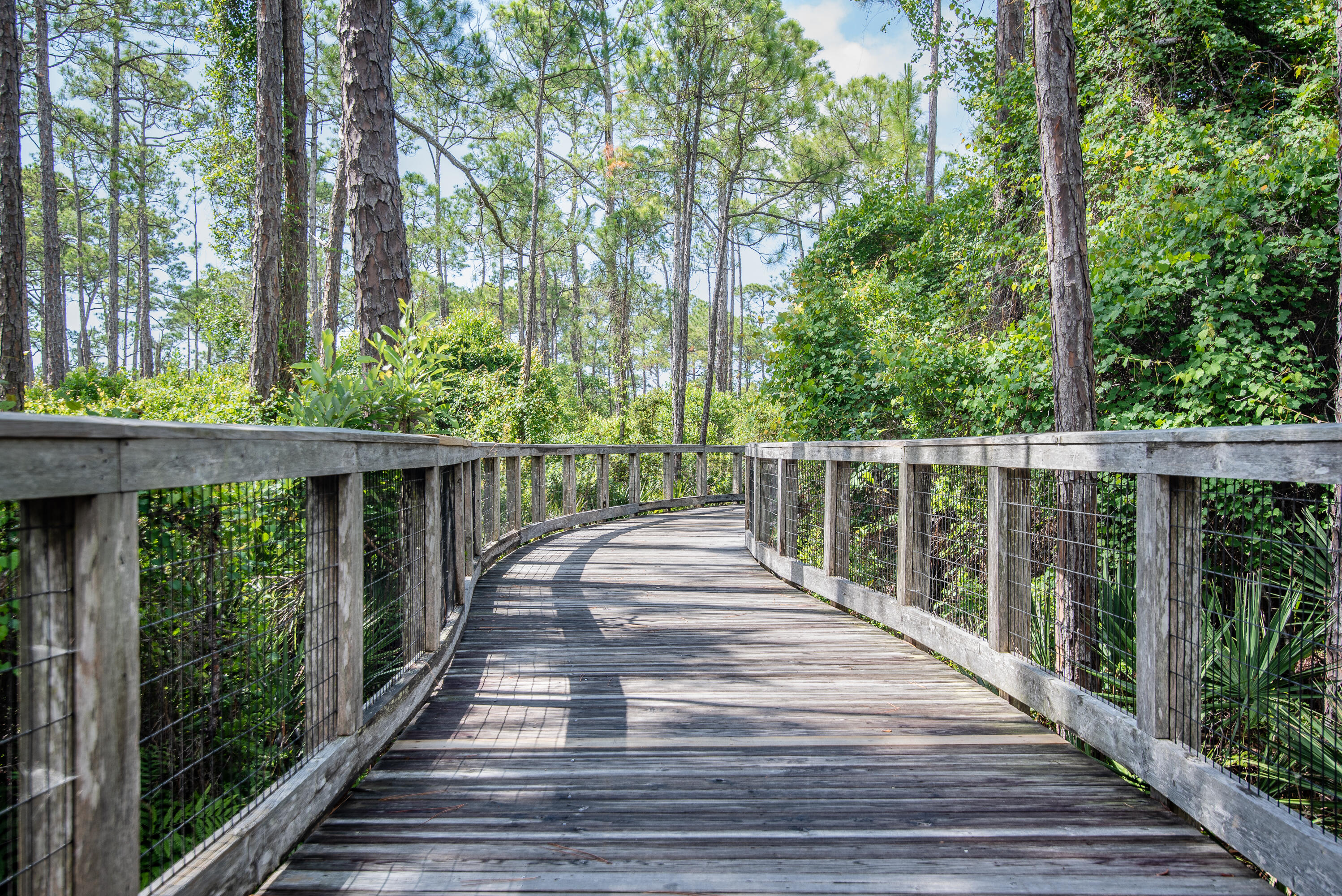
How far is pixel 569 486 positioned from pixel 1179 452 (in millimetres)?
9801

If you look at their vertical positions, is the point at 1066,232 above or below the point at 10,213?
below

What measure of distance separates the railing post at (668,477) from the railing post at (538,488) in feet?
17.4

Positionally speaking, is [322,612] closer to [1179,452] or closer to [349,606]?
[349,606]

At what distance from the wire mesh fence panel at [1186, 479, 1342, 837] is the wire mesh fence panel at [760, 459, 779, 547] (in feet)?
12.9

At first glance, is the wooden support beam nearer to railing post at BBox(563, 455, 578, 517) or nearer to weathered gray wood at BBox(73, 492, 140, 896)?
railing post at BBox(563, 455, 578, 517)

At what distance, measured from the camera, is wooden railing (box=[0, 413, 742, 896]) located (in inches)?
56.8

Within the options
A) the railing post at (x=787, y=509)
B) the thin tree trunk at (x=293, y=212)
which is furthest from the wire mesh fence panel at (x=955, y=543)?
the thin tree trunk at (x=293, y=212)

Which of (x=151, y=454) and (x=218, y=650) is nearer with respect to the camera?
(x=151, y=454)

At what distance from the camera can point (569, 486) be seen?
11789 mm

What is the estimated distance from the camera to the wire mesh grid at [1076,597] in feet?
11.4

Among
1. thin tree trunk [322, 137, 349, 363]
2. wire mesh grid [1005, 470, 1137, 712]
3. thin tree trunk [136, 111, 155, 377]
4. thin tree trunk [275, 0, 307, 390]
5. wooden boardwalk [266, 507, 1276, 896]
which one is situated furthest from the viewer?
thin tree trunk [136, 111, 155, 377]

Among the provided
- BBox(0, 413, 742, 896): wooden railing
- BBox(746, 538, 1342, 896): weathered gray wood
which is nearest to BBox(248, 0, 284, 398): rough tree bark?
BBox(0, 413, 742, 896): wooden railing

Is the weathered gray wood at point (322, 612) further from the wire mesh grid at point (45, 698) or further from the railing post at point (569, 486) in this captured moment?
the railing post at point (569, 486)

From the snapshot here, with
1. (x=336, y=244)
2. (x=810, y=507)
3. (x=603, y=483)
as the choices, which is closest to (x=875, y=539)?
(x=810, y=507)
